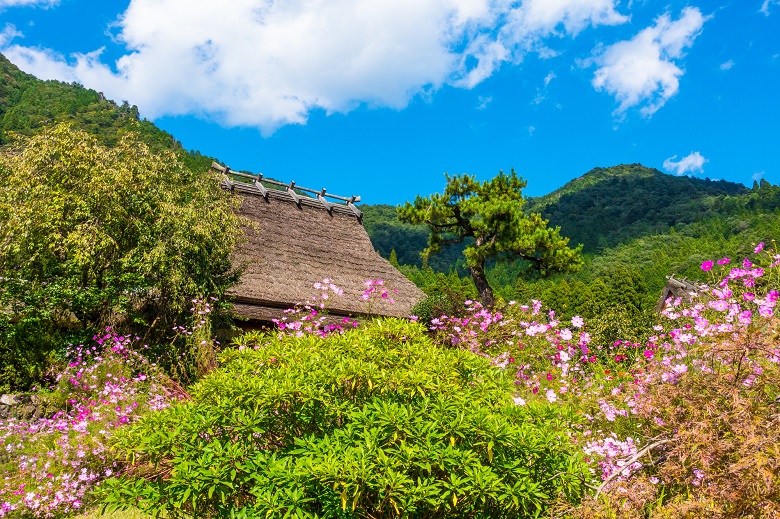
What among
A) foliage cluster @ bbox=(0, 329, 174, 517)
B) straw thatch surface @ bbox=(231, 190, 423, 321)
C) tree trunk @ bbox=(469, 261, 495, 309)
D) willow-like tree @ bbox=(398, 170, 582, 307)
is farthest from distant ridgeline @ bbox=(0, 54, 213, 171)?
foliage cluster @ bbox=(0, 329, 174, 517)

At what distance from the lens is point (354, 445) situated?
10.2 feet

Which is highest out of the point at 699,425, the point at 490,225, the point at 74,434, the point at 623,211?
the point at 623,211

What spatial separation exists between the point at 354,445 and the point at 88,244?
25.6 ft

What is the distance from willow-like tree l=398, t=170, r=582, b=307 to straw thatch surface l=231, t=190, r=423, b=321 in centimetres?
218

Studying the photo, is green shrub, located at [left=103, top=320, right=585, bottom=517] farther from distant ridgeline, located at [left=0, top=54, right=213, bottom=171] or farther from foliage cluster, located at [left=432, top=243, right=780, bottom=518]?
distant ridgeline, located at [left=0, top=54, right=213, bottom=171]

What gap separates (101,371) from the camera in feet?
26.4

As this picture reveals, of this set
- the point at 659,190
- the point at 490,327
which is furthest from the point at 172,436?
the point at 659,190

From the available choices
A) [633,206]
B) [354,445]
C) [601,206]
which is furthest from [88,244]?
[601,206]

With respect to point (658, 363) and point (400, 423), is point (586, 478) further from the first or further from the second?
point (658, 363)

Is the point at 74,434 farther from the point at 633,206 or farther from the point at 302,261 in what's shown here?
the point at 633,206

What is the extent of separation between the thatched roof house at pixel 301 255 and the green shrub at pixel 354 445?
8438mm

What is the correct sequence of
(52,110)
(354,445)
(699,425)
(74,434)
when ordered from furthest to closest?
1. (52,110)
2. (74,434)
3. (354,445)
4. (699,425)

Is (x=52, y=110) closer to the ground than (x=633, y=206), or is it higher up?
closer to the ground

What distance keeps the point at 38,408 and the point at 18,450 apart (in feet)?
4.64
